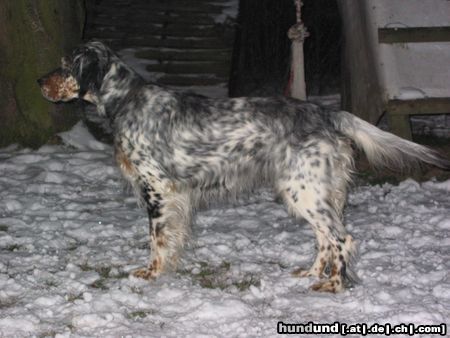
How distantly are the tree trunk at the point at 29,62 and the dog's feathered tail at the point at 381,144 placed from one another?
12.6 feet

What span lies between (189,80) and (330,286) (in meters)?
6.04

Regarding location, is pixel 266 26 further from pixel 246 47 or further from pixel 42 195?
pixel 42 195

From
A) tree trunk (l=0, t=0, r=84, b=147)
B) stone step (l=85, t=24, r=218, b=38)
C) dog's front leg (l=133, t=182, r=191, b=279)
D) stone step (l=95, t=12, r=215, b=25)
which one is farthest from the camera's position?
stone step (l=95, t=12, r=215, b=25)

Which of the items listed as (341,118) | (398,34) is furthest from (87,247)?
(398,34)

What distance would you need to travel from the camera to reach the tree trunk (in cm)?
705

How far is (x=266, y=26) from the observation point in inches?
452

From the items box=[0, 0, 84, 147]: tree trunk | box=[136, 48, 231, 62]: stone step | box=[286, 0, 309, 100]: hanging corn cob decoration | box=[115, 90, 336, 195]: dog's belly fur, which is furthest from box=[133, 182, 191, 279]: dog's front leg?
box=[136, 48, 231, 62]: stone step

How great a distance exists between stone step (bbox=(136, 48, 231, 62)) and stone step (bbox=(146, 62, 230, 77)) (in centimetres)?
16

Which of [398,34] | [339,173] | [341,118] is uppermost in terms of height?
[398,34]

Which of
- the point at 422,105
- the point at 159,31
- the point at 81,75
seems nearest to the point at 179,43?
the point at 159,31

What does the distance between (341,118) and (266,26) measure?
743 centimetres

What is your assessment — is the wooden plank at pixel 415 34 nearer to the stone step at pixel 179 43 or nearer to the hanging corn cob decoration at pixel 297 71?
the hanging corn cob decoration at pixel 297 71

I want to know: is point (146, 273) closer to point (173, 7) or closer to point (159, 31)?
point (159, 31)

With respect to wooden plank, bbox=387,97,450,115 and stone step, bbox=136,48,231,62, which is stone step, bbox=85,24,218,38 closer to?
stone step, bbox=136,48,231,62
